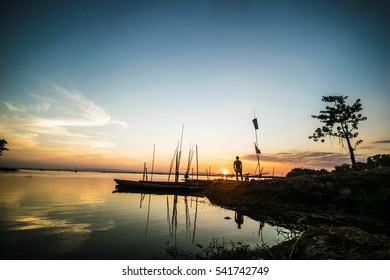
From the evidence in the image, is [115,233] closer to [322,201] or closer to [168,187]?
[322,201]

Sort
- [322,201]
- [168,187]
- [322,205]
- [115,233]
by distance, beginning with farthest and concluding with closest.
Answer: [168,187] → [322,201] → [322,205] → [115,233]

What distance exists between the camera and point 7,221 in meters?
12.1

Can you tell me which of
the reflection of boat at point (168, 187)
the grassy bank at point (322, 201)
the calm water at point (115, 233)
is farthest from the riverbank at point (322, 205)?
the reflection of boat at point (168, 187)

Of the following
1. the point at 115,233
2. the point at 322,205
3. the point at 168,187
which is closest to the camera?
the point at 115,233

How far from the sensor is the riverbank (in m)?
4.89

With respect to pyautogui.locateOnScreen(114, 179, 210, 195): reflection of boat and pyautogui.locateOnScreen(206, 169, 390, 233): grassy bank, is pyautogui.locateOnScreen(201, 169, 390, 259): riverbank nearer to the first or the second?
pyautogui.locateOnScreen(206, 169, 390, 233): grassy bank

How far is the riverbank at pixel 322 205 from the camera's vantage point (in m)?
4.89

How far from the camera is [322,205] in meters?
14.2

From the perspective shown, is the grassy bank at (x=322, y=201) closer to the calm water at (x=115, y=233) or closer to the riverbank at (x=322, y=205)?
the riverbank at (x=322, y=205)

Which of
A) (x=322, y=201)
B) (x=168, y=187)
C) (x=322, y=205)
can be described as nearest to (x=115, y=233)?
(x=322, y=205)

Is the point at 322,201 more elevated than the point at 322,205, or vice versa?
the point at 322,201

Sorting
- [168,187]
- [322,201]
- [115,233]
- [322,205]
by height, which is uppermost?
[168,187]
